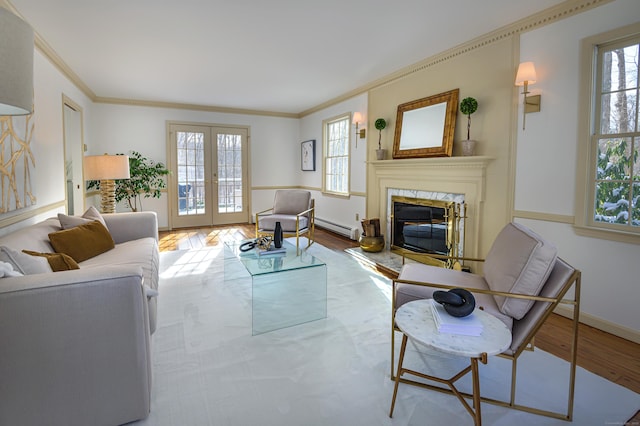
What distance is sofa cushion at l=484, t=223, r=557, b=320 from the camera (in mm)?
1761

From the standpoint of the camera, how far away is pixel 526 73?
9.64 feet

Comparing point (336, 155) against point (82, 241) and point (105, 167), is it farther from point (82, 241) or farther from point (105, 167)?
point (82, 241)

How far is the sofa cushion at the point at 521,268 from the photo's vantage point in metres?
1.76

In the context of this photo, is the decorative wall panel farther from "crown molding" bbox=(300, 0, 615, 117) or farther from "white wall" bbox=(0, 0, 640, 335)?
"crown molding" bbox=(300, 0, 615, 117)

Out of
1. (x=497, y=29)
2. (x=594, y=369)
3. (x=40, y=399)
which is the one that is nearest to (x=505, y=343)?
(x=594, y=369)

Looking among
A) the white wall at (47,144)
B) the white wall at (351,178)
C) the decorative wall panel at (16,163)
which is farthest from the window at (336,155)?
the decorative wall panel at (16,163)

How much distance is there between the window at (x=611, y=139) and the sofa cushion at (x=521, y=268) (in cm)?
105

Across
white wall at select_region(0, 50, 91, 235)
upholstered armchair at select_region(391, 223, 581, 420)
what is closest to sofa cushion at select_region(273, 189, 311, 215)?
white wall at select_region(0, 50, 91, 235)

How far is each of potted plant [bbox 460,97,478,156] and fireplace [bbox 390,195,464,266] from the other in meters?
0.59

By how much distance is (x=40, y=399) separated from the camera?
4.86 feet

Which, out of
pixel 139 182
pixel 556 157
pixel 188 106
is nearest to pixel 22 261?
pixel 556 157

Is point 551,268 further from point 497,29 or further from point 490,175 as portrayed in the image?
point 497,29

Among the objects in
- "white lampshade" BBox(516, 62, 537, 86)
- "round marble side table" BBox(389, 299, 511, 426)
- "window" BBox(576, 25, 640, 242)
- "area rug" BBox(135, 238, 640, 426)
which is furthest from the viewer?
"white lampshade" BBox(516, 62, 537, 86)

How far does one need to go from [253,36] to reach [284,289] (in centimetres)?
253
